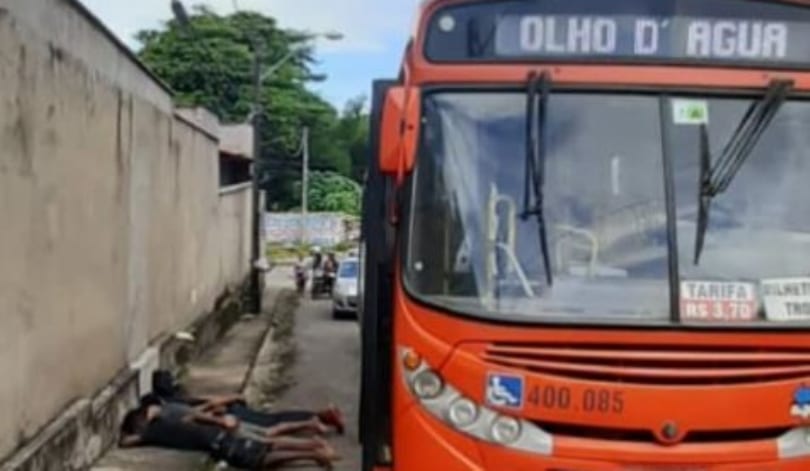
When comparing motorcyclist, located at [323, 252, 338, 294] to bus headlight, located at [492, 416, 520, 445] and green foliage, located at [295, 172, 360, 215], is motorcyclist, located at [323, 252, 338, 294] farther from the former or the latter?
bus headlight, located at [492, 416, 520, 445]

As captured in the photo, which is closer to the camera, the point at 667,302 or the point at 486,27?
the point at 667,302

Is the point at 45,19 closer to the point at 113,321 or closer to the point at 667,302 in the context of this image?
the point at 113,321

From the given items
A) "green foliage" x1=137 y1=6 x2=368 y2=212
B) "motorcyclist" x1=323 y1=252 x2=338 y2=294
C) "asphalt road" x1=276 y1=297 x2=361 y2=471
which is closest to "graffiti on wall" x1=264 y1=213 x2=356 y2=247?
"green foliage" x1=137 y1=6 x2=368 y2=212

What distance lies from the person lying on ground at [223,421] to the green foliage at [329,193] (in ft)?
220

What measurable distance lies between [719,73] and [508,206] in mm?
1218

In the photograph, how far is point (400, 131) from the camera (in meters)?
6.29

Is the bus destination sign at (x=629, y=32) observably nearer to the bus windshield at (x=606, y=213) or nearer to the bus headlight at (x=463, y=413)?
the bus windshield at (x=606, y=213)

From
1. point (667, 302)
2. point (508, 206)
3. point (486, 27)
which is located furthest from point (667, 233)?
point (486, 27)

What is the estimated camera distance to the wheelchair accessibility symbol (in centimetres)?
605

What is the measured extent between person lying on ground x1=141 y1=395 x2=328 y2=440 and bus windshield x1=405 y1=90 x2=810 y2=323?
5.95m

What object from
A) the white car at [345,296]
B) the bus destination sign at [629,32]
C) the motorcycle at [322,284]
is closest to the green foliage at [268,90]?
the motorcycle at [322,284]

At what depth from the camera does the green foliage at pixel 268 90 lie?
63.4 metres

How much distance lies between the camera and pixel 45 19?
9242mm

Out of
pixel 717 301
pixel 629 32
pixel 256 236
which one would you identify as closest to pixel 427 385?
pixel 717 301
